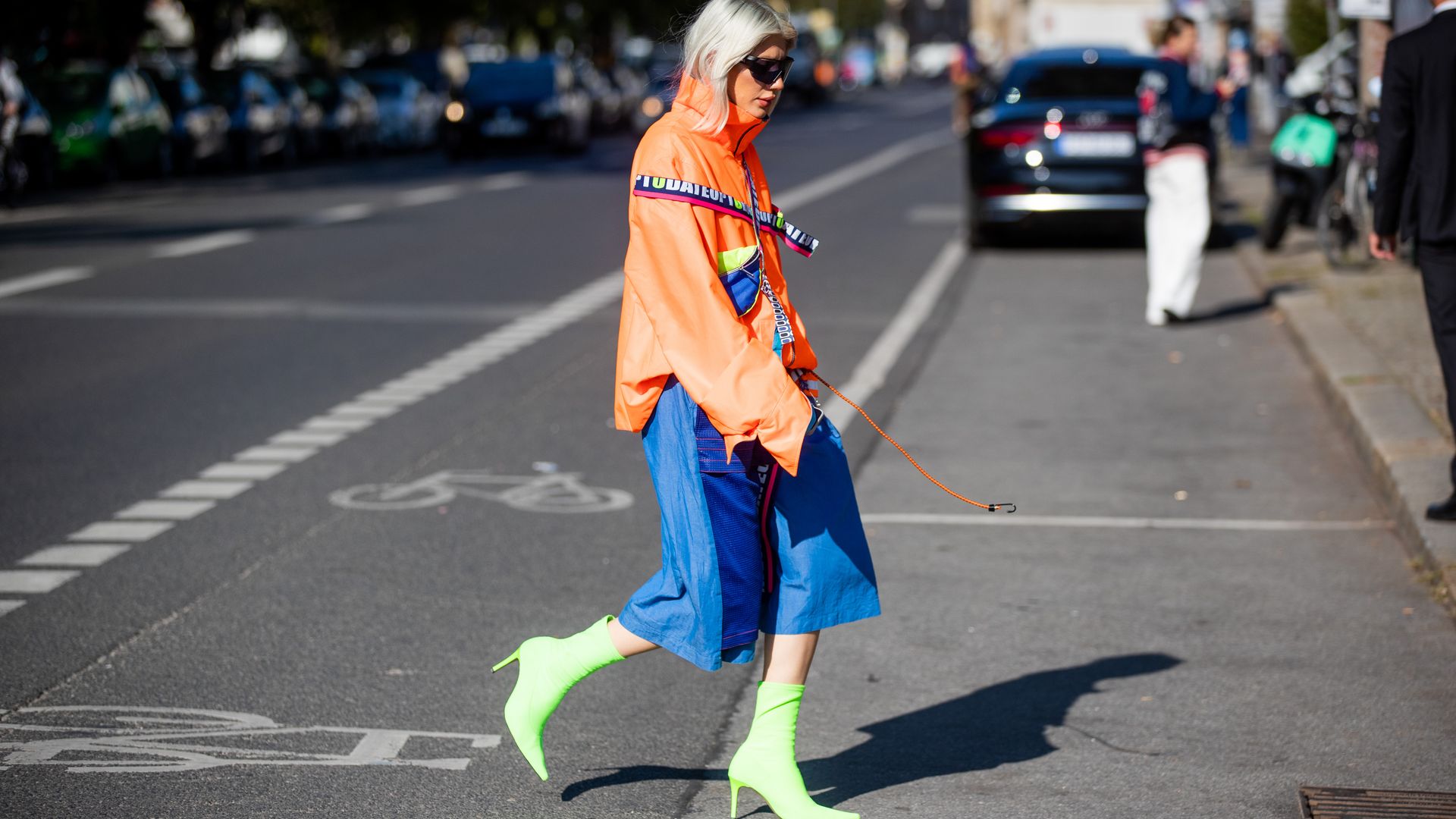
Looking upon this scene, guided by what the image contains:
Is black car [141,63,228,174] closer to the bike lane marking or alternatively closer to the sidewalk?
the bike lane marking

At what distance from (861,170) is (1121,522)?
2253 cm

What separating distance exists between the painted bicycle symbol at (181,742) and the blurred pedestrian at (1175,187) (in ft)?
27.1

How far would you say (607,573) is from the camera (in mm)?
6422

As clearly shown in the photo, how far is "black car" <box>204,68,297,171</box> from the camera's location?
31406mm

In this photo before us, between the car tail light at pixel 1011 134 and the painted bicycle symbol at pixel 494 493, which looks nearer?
the painted bicycle symbol at pixel 494 493

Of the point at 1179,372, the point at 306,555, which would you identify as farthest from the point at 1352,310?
the point at 306,555

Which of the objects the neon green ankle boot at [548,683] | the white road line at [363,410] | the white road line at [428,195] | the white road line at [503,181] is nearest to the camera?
the neon green ankle boot at [548,683]

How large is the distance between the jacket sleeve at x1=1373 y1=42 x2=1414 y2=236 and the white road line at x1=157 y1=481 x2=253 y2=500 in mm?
4309

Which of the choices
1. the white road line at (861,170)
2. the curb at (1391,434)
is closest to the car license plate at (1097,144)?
the white road line at (861,170)

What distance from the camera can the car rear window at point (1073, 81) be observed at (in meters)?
16.9

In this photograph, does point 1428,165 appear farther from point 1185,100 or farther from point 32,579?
point 1185,100

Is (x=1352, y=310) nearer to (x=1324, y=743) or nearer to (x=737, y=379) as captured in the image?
(x=1324, y=743)

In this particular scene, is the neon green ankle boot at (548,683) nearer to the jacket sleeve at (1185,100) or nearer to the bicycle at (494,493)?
the bicycle at (494,493)

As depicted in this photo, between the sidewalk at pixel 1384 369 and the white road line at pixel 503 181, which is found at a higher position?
the sidewalk at pixel 1384 369
